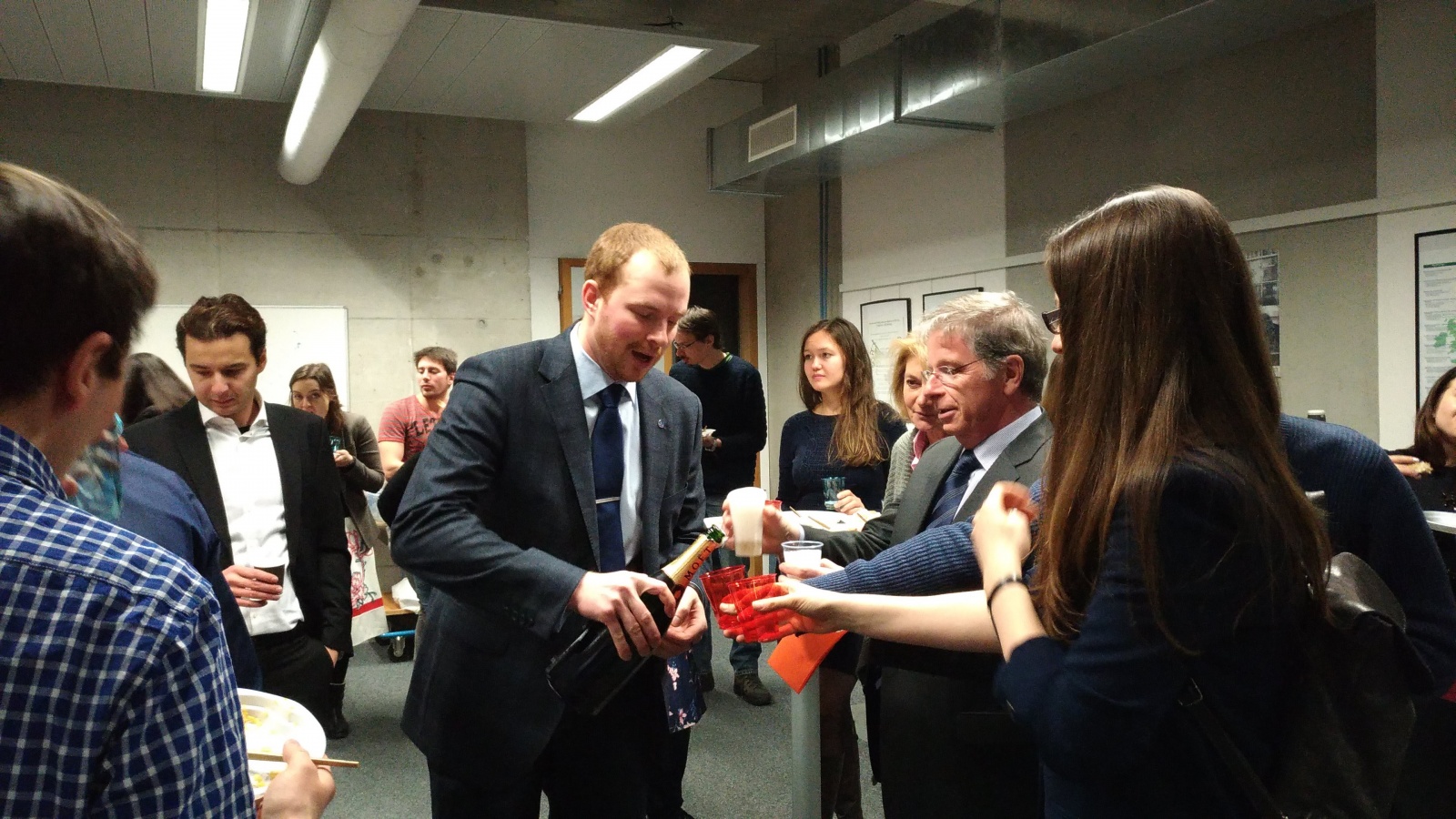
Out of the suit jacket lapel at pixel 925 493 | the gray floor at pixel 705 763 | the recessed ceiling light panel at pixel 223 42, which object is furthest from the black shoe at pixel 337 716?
the recessed ceiling light panel at pixel 223 42

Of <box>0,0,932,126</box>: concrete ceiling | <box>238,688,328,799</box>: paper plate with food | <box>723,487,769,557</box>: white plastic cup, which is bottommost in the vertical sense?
<box>238,688,328,799</box>: paper plate with food

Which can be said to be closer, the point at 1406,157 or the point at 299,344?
the point at 1406,157

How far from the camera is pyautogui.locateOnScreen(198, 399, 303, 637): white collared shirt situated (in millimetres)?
2469

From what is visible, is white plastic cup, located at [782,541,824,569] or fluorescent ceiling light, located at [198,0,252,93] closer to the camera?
white plastic cup, located at [782,541,824,569]

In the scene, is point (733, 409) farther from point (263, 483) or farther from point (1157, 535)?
point (1157, 535)

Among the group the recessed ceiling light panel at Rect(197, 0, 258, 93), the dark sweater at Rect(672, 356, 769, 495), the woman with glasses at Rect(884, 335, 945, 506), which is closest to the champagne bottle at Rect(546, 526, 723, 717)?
the woman with glasses at Rect(884, 335, 945, 506)

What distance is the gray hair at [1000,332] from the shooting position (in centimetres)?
201

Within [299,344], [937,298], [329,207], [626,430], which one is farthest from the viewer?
[329,207]

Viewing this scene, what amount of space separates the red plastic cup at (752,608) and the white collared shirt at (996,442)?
558 millimetres

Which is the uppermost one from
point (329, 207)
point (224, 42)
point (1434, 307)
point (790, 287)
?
point (224, 42)

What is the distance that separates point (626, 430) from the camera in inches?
72.5

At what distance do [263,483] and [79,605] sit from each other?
1.98 m

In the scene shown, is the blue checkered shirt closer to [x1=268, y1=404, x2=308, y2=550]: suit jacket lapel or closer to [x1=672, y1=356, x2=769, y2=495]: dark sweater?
[x1=268, y1=404, x2=308, y2=550]: suit jacket lapel

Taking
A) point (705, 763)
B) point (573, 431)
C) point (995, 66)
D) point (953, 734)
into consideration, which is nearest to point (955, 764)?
point (953, 734)
